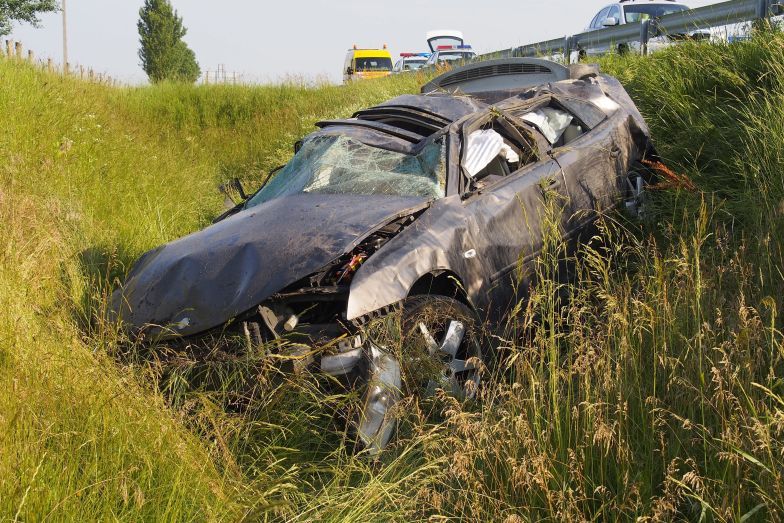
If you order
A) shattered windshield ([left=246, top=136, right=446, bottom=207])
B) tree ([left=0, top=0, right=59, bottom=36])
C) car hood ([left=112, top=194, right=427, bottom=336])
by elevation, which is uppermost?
tree ([left=0, top=0, right=59, bottom=36])

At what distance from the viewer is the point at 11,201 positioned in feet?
24.3

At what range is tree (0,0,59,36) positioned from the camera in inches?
1811

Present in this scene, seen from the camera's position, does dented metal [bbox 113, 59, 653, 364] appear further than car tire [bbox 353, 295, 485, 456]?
Yes

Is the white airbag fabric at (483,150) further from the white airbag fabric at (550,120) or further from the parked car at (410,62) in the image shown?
the parked car at (410,62)

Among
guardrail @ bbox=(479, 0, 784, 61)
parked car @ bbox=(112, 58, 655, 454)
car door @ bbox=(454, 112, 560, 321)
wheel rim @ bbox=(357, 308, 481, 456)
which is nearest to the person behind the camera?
wheel rim @ bbox=(357, 308, 481, 456)

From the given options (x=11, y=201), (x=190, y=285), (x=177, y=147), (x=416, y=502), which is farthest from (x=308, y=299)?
(x=177, y=147)

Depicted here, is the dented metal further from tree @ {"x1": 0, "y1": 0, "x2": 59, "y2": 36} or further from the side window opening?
tree @ {"x1": 0, "y1": 0, "x2": 59, "y2": 36}

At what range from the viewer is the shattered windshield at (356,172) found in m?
5.58

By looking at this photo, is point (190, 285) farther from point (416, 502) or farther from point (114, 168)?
point (114, 168)

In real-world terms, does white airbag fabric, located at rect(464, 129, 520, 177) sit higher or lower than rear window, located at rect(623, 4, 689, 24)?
lower

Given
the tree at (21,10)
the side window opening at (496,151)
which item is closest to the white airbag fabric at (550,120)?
the side window opening at (496,151)

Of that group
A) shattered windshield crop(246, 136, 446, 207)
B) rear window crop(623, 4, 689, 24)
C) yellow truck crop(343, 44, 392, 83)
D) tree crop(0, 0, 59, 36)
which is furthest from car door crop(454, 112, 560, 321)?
tree crop(0, 0, 59, 36)

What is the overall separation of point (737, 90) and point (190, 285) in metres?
5.43

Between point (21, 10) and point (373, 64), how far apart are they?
81.0ft
